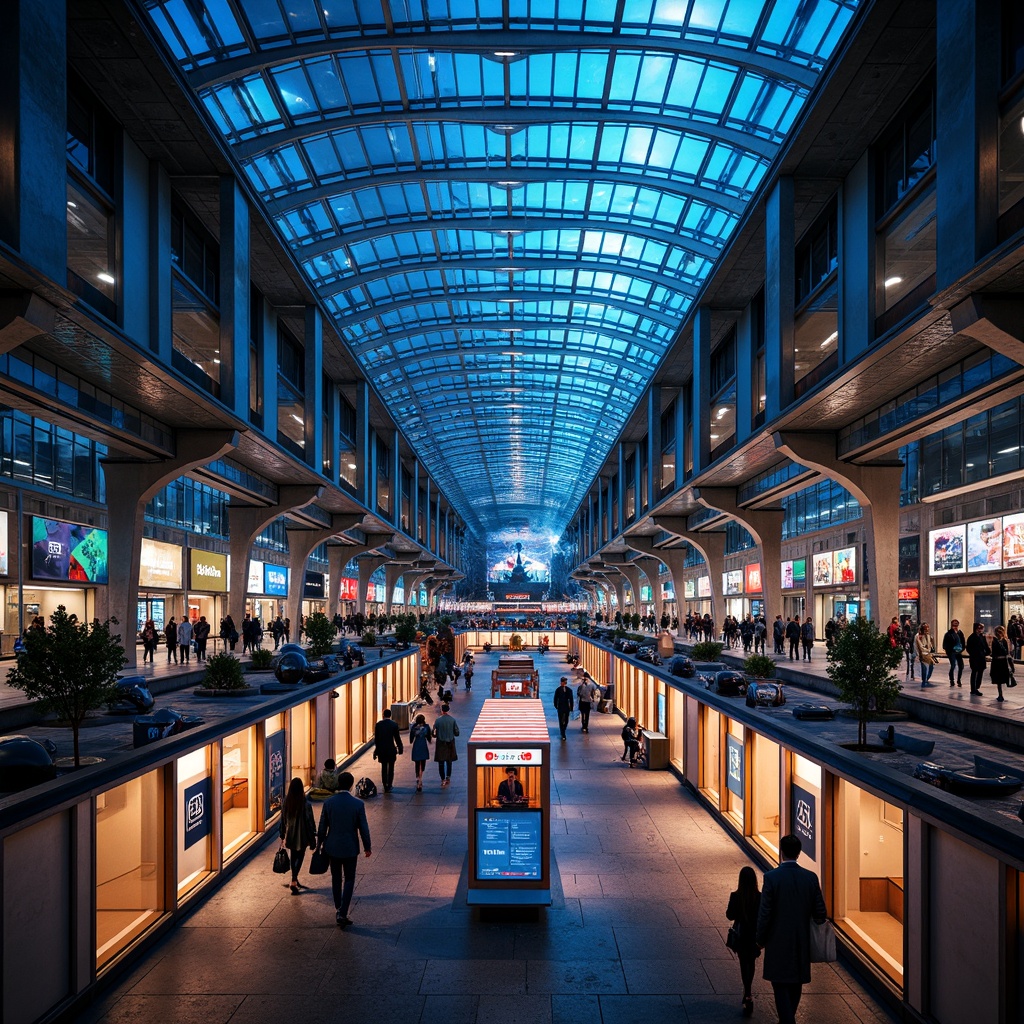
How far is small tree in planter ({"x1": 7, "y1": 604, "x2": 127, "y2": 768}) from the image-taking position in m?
9.41

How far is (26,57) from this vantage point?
11430mm

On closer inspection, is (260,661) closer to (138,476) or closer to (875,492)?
(138,476)

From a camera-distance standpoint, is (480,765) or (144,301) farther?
(144,301)

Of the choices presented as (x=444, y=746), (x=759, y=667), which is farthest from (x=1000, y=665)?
(x=444, y=746)

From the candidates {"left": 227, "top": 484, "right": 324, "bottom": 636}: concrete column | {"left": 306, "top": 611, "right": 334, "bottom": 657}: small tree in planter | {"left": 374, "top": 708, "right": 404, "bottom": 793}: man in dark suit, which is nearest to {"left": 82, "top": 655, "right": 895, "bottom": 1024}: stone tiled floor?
{"left": 374, "top": 708, "right": 404, "bottom": 793}: man in dark suit

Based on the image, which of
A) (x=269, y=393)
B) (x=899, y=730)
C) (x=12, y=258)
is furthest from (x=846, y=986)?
(x=269, y=393)

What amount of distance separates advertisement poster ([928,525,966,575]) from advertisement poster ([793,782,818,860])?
20575 mm

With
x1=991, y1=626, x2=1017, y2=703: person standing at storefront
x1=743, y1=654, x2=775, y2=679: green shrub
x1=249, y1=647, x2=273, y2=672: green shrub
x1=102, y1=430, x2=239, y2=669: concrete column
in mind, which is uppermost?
x1=102, y1=430, x2=239, y2=669: concrete column

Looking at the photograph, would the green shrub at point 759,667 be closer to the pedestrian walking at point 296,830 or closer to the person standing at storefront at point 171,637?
the pedestrian walking at point 296,830

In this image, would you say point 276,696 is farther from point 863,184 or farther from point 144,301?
point 863,184

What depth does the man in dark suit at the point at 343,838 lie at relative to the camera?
1004cm

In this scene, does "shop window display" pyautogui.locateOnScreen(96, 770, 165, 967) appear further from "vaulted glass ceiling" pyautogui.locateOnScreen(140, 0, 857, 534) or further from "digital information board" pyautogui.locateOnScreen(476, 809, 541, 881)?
"vaulted glass ceiling" pyautogui.locateOnScreen(140, 0, 857, 534)

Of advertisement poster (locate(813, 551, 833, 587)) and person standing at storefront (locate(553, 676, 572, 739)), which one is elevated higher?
advertisement poster (locate(813, 551, 833, 587))

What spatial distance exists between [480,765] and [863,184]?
15142 mm
